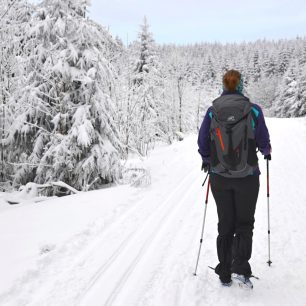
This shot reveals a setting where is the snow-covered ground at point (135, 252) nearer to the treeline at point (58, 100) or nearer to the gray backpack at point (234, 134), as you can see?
the gray backpack at point (234, 134)

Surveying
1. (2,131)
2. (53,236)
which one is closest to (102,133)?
(2,131)

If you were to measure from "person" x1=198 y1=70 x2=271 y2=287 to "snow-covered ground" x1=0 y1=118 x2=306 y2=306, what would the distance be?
0.45 metres

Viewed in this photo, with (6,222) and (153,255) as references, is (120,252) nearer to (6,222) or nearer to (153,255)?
(153,255)

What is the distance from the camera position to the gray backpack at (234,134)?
3.69 m

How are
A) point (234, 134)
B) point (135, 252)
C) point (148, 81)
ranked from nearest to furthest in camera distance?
point (234, 134) → point (135, 252) → point (148, 81)

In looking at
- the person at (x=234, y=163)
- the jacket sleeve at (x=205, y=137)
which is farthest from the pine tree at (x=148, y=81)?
the person at (x=234, y=163)

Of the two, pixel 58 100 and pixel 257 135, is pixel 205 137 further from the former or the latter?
pixel 58 100

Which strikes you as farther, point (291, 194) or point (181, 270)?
point (291, 194)

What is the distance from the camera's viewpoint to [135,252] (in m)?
5.04

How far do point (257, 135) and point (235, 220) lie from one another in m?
1.01

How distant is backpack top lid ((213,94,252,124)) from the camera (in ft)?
12.1

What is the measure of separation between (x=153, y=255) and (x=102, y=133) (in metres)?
6.49

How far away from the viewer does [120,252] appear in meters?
5.06

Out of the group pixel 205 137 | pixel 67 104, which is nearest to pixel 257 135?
pixel 205 137
